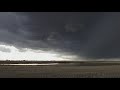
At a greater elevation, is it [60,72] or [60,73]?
[60,72]

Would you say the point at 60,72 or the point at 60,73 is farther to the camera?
the point at 60,72
